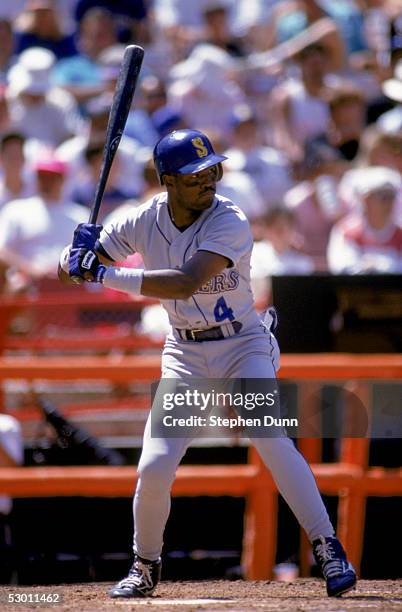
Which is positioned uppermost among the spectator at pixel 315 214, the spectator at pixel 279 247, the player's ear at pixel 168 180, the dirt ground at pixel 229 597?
the spectator at pixel 315 214

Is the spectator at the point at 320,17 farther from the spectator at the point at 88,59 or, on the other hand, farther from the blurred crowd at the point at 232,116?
the spectator at the point at 88,59

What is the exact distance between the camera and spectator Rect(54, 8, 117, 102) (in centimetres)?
1018

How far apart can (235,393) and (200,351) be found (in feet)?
0.70

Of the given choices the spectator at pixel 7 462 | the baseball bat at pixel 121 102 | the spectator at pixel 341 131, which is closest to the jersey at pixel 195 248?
the baseball bat at pixel 121 102

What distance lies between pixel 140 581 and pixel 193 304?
1.06 metres

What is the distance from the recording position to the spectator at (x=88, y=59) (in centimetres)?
1018

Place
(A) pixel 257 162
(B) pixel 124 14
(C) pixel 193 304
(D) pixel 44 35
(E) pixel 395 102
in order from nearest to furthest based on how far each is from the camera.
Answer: (C) pixel 193 304
(A) pixel 257 162
(E) pixel 395 102
(D) pixel 44 35
(B) pixel 124 14

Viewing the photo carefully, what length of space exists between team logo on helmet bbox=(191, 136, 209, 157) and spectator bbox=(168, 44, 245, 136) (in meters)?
5.48

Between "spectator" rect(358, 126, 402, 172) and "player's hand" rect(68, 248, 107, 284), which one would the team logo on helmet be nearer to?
"player's hand" rect(68, 248, 107, 284)

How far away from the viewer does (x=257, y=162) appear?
31.3ft

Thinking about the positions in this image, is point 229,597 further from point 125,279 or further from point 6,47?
point 6,47

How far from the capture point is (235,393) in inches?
182

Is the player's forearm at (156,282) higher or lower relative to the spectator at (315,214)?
lower

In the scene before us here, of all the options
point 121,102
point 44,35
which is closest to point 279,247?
point 121,102
